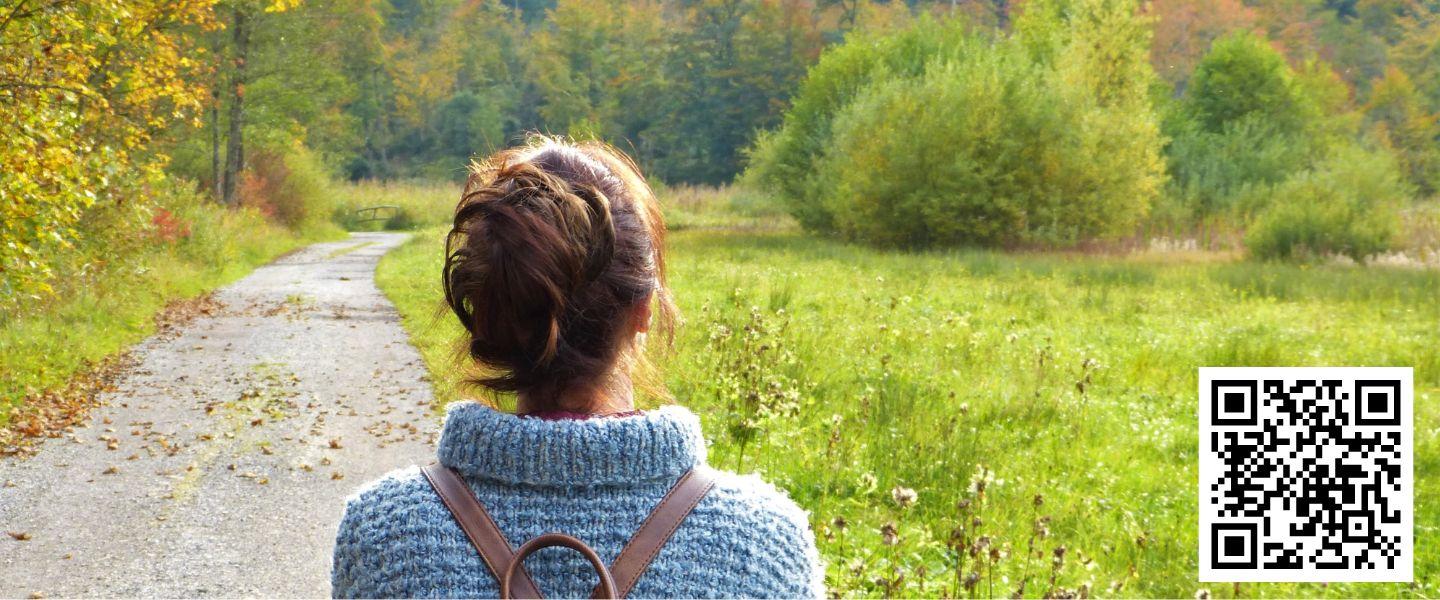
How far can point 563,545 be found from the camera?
4.59 feet

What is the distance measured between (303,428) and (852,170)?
31.8 m

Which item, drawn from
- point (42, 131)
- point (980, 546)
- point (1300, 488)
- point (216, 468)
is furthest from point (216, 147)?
point (980, 546)

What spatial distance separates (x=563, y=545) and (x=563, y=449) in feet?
0.46

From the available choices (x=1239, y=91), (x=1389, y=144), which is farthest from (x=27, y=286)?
(x=1389, y=144)

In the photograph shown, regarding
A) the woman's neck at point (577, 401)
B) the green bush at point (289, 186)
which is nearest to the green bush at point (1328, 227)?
the green bush at point (289, 186)

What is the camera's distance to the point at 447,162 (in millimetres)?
71938

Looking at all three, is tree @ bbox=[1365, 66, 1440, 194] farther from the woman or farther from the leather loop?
the leather loop

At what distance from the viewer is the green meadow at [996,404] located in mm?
5738

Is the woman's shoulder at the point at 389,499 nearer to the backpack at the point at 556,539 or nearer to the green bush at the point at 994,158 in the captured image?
the backpack at the point at 556,539

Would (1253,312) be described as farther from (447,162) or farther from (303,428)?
(447,162)

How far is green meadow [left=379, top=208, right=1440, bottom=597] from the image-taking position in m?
5.74

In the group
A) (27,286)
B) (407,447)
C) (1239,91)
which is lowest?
(407,447)

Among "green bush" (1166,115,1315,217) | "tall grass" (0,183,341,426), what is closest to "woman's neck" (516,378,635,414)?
"tall grass" (0,183,341,426)

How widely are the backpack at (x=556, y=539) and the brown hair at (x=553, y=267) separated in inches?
7.1
